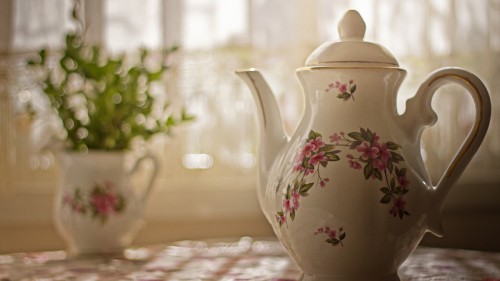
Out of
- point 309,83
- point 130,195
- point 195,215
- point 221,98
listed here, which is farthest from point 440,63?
point 309,83

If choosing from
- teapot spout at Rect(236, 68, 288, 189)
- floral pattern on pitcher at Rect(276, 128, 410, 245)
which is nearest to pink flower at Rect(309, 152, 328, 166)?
floral pattern on pitcher at Rect(276, 128, 410, 245)

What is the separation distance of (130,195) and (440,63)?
1135 millimetres

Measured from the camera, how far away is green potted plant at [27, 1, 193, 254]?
137 centimetres

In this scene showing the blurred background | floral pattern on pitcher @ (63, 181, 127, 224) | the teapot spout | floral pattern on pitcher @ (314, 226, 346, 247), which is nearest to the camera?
floral pattern on pitcher @ (314, 226, 346, 247)

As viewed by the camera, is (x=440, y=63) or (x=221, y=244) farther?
(x=440, y=63)

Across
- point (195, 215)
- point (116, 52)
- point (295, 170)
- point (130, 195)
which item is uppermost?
point (116, 52)

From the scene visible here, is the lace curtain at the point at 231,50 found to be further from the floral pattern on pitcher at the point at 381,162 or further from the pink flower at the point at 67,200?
the floral pattern on pitcher at the point at 381,162

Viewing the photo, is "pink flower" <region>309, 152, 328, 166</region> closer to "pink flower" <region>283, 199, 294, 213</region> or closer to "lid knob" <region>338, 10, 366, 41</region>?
"pink flower" <region>283, 199, 294, 213</region>

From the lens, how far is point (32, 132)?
2189mm

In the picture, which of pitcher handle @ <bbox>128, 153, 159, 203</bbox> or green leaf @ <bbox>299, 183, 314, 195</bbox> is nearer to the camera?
green leaf @ <bbox>299, 183, 314, 195</bbox>

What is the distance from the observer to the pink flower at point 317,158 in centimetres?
86

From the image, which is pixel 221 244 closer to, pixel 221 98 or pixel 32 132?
pixel 221 98

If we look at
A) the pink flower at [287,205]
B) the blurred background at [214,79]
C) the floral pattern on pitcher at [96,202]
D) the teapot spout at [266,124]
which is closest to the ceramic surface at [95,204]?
the floral pattern on pitcher at [96,202]

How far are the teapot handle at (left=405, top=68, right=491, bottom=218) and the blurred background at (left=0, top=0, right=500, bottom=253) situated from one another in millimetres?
1257
